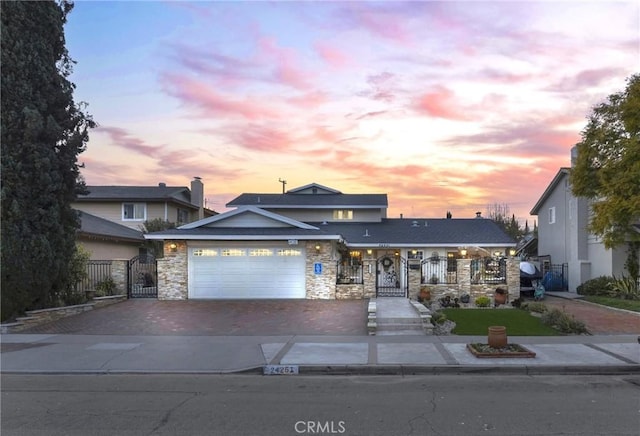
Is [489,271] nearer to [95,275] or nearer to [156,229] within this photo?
[95,275]

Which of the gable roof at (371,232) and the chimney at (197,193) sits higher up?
the chimney at (197,193)

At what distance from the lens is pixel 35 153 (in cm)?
1522

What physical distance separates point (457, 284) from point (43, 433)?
672 inches

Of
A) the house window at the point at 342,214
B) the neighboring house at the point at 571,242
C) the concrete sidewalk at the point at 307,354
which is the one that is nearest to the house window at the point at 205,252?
the concrete sidewalk at the point at 307,354

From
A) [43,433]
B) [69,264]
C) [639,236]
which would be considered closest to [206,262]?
[69,264]

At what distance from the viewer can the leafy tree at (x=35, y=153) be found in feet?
48.5

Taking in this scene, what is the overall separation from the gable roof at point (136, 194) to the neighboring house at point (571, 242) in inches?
982

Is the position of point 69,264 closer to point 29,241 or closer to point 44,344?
point 29,241

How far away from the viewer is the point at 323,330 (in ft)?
45.8

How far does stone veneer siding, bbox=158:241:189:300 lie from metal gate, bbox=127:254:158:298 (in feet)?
1.99

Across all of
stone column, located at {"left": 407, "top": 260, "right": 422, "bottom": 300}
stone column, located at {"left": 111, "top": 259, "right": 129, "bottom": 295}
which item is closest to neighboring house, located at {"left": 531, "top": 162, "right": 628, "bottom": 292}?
stone column, located at {"left": 407, "top": 260, "right": 422, "bottom": 300}

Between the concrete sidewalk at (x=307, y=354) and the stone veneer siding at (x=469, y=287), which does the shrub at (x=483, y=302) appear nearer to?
the stone veneer siding at (x=469, y=287)

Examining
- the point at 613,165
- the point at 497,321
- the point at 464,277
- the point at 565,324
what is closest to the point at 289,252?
the point at 464,277

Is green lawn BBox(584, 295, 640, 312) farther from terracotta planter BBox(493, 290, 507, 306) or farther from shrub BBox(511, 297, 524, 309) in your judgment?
terracotta planter BBox(493, 290, 507, 306)
